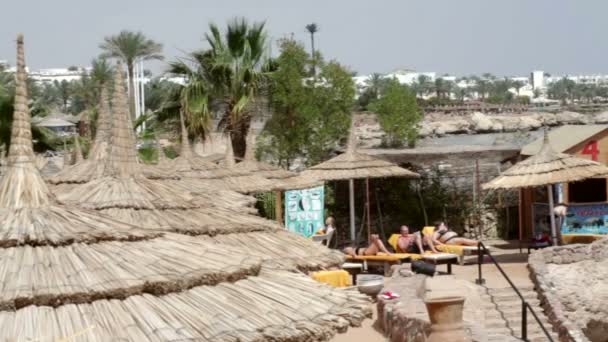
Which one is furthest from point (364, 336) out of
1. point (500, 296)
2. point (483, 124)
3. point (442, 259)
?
point (483, 124)

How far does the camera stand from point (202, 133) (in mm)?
24188

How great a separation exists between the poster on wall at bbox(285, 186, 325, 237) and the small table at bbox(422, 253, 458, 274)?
259cm

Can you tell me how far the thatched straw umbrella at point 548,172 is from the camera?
1647cm

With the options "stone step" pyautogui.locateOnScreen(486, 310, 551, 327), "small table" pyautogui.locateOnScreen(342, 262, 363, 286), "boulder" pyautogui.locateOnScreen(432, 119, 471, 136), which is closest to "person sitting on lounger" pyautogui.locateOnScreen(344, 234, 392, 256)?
"small table" pyautogui.locateOnScreen(342, 262, 363, 286)

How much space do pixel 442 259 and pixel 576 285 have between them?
7.83ft

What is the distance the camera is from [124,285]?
488 cm

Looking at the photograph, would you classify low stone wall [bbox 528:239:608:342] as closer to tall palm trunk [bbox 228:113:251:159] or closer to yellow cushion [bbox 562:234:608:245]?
yellow cushion [bbox 562:234:608:245]

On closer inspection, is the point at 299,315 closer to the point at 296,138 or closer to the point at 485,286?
the point at 485,286

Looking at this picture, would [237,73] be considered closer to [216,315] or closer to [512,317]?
[512,317]

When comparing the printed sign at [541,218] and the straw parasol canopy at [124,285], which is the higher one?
the straw parasol canopy at [124,285]

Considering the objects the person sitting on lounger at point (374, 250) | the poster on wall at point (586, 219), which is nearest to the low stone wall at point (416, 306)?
the person sitting on lounger at point (374, 250)

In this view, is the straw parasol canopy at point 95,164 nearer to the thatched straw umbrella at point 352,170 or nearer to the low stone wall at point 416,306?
the low stone wall at point 416,306

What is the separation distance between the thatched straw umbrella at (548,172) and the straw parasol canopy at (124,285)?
37.0 feet

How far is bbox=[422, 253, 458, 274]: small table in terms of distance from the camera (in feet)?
51.6
